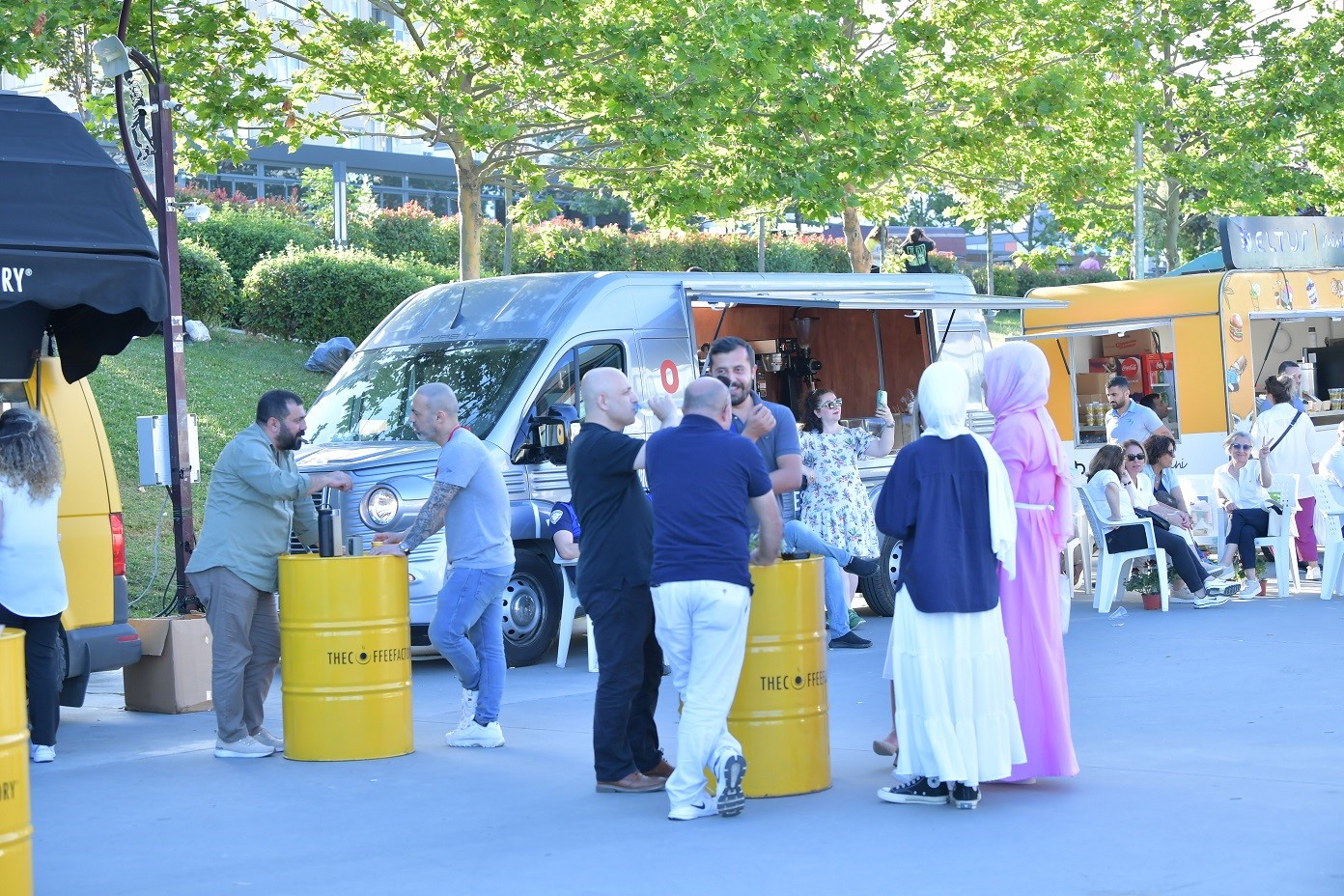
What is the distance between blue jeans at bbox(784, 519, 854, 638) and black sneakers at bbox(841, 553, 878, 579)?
58mm

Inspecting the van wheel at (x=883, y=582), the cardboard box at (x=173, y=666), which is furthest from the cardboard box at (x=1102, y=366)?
the cardboard box at (x=173, y=666)

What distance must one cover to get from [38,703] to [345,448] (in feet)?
11.2

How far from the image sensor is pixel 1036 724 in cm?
684

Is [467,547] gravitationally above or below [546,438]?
below

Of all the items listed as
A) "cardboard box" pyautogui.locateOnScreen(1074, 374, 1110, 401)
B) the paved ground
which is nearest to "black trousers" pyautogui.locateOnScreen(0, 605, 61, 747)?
the paved ground

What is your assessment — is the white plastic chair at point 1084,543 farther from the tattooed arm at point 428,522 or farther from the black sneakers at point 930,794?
the black sneakers at point 930,794

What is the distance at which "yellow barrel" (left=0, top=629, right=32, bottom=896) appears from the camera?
505 cm

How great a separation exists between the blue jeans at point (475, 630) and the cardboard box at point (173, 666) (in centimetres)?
216

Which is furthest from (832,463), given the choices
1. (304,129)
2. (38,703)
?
(304,129)

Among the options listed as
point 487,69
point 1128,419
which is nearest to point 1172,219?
point 1128,419

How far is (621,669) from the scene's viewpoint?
696 centimetres

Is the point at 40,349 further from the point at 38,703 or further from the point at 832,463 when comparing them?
the point at 832,463

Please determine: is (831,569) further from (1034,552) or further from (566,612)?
(1034,552)

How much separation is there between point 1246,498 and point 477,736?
25.8 ft
